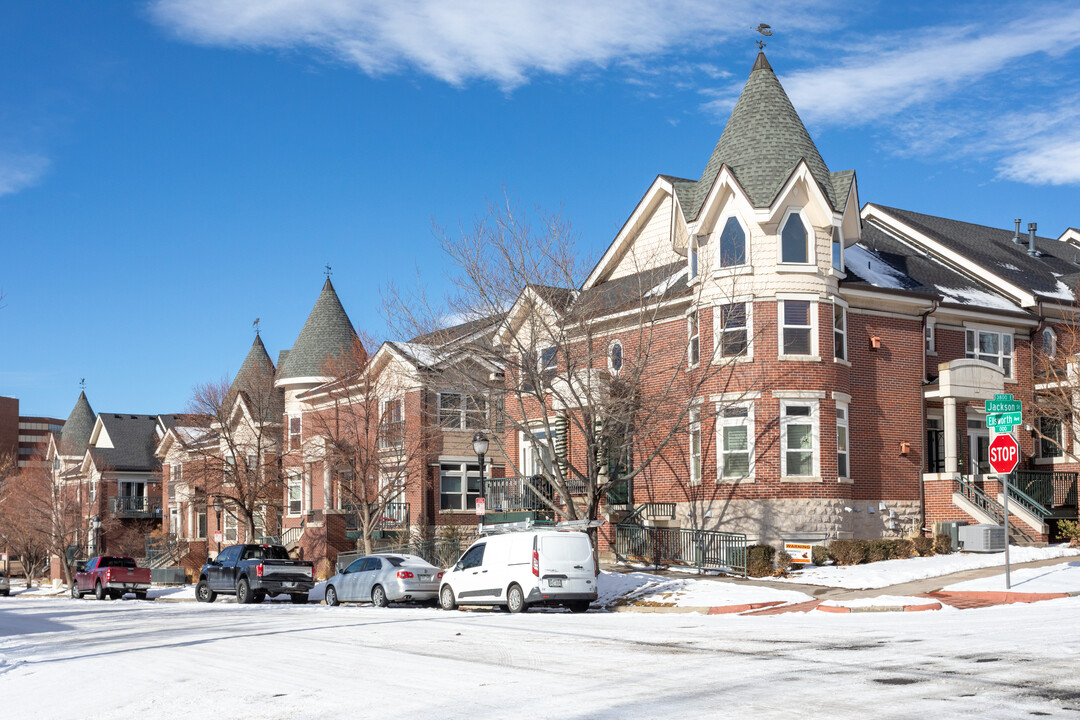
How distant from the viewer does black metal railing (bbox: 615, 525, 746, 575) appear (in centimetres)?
2906

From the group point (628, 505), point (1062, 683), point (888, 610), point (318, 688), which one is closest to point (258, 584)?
point (628, 505)

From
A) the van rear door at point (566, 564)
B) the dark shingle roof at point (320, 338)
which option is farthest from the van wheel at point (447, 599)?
the dark shingle roof at point (320, 338)

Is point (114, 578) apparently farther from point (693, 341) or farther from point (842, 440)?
point (842, 440)

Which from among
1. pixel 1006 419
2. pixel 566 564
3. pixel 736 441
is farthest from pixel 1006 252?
pixel 566 564

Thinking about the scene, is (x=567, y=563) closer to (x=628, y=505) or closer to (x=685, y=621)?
(x=685, y=621)

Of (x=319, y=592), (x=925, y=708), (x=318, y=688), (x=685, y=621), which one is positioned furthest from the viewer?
(x=319, y=592)

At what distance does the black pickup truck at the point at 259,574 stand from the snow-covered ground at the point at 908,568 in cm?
1444

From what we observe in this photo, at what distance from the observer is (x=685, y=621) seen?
19.5 meters

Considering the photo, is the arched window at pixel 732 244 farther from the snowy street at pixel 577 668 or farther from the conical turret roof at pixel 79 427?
the conical turret roof at pixel 79 427

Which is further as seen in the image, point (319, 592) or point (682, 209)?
point (319, 592)

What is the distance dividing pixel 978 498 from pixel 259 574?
2106 centimetres

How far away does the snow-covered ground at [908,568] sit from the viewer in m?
25.9

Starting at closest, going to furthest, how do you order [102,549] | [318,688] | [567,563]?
[318,688], [567,563], [102,549]

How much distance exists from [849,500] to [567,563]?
11351mm
